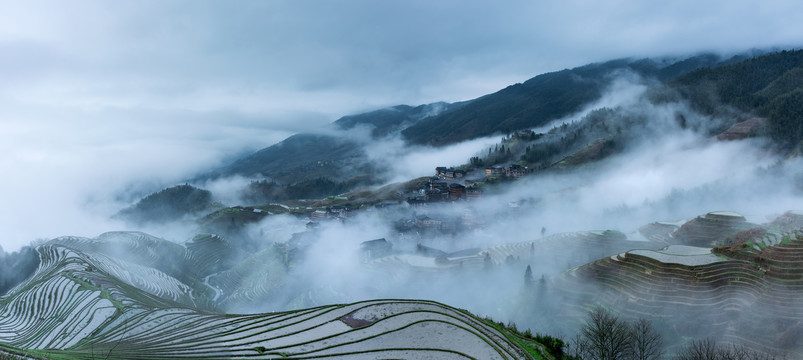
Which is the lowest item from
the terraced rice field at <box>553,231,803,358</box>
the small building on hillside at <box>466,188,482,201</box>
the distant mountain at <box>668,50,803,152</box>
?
the terraced rice field at <box>553,231,803,358</box>

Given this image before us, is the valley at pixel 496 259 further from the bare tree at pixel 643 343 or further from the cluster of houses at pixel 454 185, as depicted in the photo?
Result: the bare tree at pixel 643 343

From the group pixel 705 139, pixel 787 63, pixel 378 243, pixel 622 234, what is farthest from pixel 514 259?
pixel 787 63

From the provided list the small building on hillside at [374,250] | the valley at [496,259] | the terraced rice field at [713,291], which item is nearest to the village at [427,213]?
the small building on hillside at [374,250]

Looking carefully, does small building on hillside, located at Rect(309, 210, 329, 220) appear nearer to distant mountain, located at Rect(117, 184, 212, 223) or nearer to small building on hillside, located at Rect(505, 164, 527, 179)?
small building on hillside, located at Rect(505, 164, 527, 179)

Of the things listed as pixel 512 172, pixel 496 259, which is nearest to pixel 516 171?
pixel 512 172

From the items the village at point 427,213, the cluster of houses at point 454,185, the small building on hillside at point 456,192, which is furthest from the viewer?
the small building on hillside at point 456,192

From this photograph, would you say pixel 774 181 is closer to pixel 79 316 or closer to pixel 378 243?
pixel 378 243

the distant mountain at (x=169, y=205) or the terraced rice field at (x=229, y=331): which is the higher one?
the distant mountain at (x=169, y=205)

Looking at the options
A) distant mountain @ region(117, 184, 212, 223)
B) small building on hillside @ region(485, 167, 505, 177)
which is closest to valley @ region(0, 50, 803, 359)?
small building on hillside @ region(485, 167, 505, 177)
